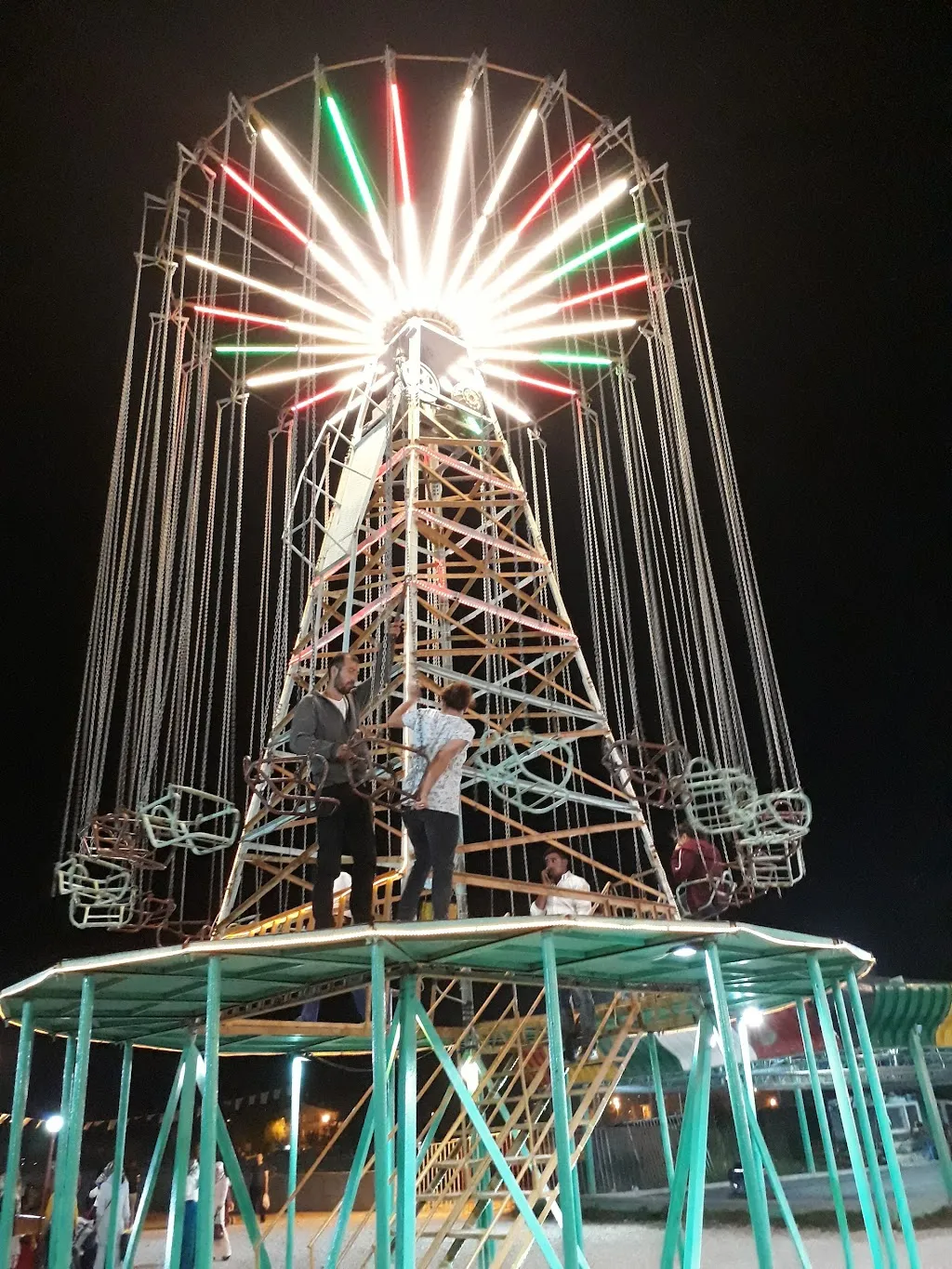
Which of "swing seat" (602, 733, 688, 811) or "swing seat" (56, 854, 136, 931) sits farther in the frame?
"swing seat" (56, 854, 136, 931)

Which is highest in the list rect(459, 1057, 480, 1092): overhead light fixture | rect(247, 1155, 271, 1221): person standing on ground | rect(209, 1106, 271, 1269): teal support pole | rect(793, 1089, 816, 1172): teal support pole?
rect(459, 1057, 480, 1092): overhead light fixture

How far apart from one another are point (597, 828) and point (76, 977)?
521 cm

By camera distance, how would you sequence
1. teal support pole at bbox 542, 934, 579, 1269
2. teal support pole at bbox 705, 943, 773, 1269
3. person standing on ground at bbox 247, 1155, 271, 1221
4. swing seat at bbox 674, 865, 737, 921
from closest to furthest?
teal support pole at bbox 542, 934, 579, 1269 < teal support pole at bbox 705, 943, 773, 1269 < swing seat at bbox 674, 865, 737, 921 < person standing on ground at bbox 247, 1155, 271, 1221

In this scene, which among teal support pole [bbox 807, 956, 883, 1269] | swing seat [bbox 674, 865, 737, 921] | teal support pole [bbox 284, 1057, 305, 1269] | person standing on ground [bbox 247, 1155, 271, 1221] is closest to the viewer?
teal support pole [bbox 807, 956, 883, 1269]

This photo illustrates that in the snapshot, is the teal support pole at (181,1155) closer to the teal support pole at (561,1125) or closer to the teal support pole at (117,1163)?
the teal support pole at (117,1163)

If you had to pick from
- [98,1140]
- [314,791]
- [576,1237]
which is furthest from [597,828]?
[98,1140]

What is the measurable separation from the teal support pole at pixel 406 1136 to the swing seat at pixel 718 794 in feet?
9.28

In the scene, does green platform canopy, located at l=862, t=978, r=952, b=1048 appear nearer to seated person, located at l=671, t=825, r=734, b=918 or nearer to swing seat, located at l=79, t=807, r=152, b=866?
seated person, located at l=671, t=825, r=734, b=918

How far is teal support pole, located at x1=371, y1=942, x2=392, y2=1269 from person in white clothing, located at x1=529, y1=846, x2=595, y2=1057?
9.38 feet

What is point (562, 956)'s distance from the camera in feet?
25.2

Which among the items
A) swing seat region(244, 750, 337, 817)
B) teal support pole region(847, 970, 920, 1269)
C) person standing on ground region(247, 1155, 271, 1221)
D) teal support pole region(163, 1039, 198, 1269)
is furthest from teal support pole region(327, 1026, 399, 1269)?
person standing on ground region(247, 1155, 271, 1221)

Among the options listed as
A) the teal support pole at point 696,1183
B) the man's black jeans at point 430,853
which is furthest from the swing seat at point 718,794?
the teal support pole at point 696,1183

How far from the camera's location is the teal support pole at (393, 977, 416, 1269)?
594 cm

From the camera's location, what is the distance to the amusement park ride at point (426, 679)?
7.06 metres
